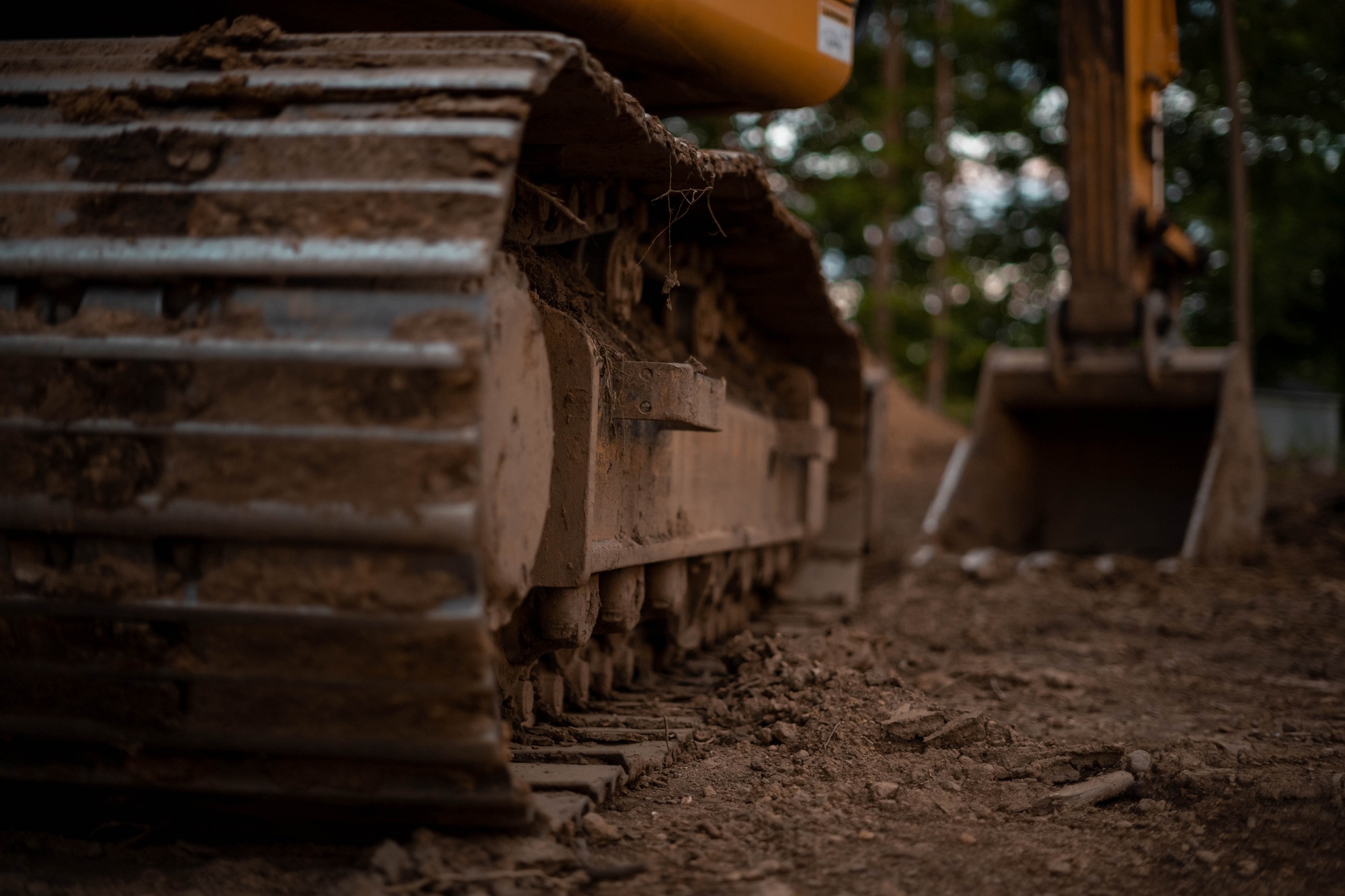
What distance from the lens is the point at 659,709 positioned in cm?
333

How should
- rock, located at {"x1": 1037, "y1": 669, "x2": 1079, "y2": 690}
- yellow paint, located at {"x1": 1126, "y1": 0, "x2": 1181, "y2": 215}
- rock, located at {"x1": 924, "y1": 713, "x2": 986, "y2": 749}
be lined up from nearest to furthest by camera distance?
rock, located at {"x1": 924, "y1": 713, "x2": 986, "y2": 749}, rock, located at {"x1": 1037, "y1": 669, "x2": 1079, "y2": 690}, yellow paint, located at {"x1": 1126, "y1": 0, "x2": 1181, "y2": 215}

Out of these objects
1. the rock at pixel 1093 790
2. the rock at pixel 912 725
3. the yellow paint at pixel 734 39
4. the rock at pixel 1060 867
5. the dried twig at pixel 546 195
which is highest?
the yellow paint at pixel 734 39

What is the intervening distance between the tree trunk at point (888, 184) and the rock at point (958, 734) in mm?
14303

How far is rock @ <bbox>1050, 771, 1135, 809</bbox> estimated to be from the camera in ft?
8.88

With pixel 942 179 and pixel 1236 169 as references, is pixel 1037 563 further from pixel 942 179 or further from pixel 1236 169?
pixel 942 179

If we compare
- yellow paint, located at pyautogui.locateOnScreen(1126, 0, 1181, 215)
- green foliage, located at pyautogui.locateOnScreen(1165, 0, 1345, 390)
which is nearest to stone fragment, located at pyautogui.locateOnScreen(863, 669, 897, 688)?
yellow paint, located at pyautogui.locateOnScreen(1126, 0, 1181, 215)

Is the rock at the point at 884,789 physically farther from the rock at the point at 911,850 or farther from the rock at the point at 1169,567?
the rock at the point at 1169,567

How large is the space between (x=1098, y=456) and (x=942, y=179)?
11722mm

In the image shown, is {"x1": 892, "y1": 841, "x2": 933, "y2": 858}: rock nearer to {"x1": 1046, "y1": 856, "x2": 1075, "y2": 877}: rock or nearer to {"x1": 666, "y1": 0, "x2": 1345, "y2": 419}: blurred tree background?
{"x1": 1046, "y1": 856, "x2": 1075, "y2": 877}: rock

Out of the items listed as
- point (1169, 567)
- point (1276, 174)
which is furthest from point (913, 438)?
point (1169, 567)

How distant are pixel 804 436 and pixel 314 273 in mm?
3202

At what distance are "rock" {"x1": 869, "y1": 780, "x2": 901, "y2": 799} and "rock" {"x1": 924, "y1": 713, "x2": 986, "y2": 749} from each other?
36cm

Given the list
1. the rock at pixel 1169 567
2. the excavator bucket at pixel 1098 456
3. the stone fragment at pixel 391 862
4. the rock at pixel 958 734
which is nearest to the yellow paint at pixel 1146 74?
the excavator bucket at pixel 1098 456

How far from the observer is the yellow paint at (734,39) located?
314 cm
